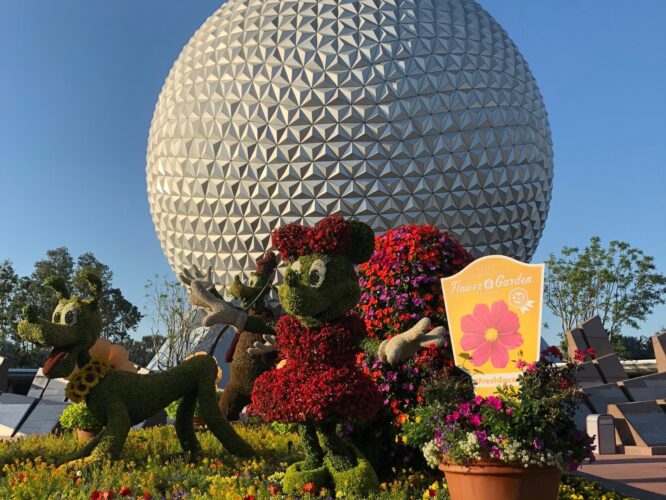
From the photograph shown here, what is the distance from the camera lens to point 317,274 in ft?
21.4

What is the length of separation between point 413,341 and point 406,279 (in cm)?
169

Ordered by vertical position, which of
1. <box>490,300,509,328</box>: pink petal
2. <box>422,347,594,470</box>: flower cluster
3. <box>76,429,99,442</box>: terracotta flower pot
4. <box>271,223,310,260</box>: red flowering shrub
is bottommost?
<box>76,429,99,442</box>: terracotta flower pot

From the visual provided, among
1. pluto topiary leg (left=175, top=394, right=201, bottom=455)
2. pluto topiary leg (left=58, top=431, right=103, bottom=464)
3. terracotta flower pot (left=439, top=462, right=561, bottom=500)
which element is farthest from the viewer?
pluto topiary leg (left=175, top=394, right=201, bottom=455)

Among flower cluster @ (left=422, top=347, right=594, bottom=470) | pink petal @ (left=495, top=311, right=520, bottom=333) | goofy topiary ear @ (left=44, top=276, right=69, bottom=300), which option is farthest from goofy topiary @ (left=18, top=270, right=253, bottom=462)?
pink petal @ (left=495, top=311, right=520, bottom=333)

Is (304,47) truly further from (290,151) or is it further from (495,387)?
(495,387)

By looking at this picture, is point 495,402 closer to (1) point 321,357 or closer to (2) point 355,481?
(2) point 355,481

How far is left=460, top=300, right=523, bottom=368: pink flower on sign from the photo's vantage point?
6.04 metres

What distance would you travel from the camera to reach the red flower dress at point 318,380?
19.9 feet

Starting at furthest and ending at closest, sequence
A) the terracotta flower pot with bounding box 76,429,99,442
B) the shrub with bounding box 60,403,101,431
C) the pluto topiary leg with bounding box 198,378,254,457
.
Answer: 1. the terracotta flower pot with bounding box 76,429,99,442
2. the shrub with bounding box 60,403,101,431
3. the pluto topiary leg with bounding box 198,378,254,457

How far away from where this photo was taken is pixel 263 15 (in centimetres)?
2269

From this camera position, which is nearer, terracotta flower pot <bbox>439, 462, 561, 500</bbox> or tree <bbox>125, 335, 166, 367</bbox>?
terracotta flower pot <bbox>439, 462, 561, 500</bbox>

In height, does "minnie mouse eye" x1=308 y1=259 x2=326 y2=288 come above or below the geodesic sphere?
below

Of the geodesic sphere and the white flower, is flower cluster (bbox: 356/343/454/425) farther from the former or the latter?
the geodesic sphere

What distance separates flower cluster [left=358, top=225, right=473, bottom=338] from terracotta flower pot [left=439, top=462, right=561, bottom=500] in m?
2.41
